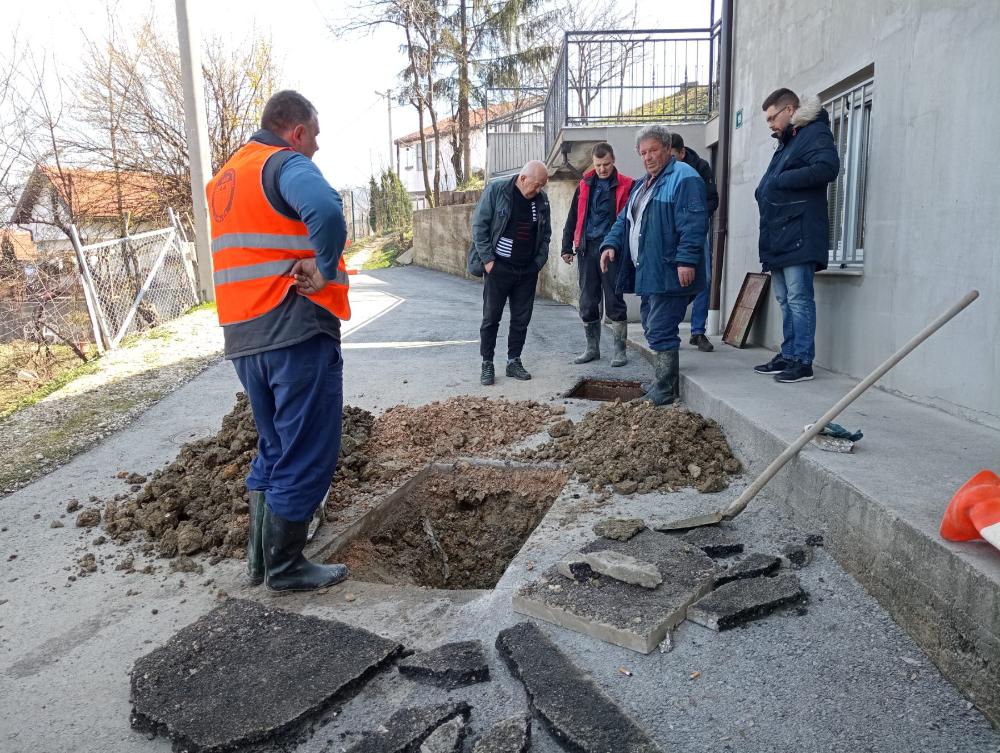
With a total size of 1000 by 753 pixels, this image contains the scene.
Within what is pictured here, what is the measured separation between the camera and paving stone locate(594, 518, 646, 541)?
3.14 m

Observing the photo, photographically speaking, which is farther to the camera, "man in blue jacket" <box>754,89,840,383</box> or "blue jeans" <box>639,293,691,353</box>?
"blue jeans" <box>639,293,691,353</box>

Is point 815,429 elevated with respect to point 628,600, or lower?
elevated

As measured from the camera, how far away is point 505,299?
6336 mm

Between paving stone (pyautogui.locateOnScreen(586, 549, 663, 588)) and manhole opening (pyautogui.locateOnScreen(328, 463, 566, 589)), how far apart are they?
1241 mm

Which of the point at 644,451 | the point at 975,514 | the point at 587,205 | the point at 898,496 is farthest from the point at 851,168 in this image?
the point at 975,514

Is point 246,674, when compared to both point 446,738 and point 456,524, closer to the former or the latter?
point 446,738

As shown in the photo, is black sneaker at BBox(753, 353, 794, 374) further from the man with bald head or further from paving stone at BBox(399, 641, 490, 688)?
paving stone at BBox(399, 641, 490, 688)

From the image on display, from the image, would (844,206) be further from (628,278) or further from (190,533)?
(190,533)

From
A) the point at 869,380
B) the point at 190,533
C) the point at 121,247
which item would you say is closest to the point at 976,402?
the point at 869,380

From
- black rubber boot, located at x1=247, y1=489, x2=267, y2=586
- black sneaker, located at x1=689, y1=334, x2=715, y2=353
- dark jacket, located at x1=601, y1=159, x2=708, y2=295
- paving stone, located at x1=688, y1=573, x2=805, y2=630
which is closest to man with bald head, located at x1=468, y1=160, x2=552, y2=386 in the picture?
dark jacket, located at x1=601, y1=159, x2=708, y2=295

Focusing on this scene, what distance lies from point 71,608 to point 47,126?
10996mm

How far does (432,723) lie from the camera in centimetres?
204

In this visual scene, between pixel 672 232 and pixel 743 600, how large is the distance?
119 inches

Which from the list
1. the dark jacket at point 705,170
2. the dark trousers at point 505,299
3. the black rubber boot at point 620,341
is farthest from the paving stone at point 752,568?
the dark jacket at point 705,170
